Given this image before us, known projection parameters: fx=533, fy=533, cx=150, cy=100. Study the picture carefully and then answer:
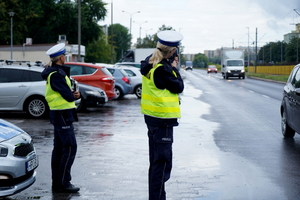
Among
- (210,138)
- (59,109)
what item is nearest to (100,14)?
(210,138)

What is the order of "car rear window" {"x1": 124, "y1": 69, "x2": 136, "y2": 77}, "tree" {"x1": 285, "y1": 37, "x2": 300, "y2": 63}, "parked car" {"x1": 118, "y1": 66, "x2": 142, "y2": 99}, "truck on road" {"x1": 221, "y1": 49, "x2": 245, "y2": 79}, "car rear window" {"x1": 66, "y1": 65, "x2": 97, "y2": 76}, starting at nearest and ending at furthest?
1. "car rear window" {"x1": 66, "y1": 65, "x2": 97, "y2": 76}
2. "parked car" {"x1": 118, "y1": 66, "x2": 142, "y2": 99}
3. "car rear window" {"x1": 124, "y1": 69, "x2": 136, "y2": 77}
4. "truck on road" {"x1": 221, "y1": 49, "x2": 245, "y2": 79}
5. "tree" {"x1": 285, "y1": 37, "x2": 300, "y2": 63}

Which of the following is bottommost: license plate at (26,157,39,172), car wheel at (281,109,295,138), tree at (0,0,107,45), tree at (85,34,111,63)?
car wheel at (281,109,295,138)

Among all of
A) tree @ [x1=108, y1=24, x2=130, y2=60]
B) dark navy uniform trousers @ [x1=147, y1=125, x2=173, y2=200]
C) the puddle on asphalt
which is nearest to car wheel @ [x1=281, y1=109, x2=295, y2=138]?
the puddle on asphalt

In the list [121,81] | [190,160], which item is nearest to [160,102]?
[190,160]

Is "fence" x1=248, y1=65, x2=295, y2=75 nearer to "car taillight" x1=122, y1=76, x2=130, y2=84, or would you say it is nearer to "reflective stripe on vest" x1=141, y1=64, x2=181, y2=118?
"car taillight" x1=122, y1=76, x2=130, y2=84

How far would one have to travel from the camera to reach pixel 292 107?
9.97 meters

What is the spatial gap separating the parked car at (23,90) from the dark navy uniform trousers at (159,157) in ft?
32.8

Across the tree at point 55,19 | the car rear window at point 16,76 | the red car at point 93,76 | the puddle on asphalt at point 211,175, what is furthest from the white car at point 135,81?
the tree at point 55,19

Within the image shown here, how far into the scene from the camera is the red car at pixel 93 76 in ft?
63.1

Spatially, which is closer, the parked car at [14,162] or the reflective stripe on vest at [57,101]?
the parked car at [14,162]

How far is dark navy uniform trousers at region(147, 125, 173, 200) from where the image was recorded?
4996 millimetres

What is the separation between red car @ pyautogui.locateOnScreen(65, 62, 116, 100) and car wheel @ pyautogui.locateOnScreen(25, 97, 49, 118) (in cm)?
453

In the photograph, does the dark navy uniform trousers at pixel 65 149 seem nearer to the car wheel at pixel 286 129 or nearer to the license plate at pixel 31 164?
the license plate at pixel 31 164

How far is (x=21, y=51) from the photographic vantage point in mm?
49219
